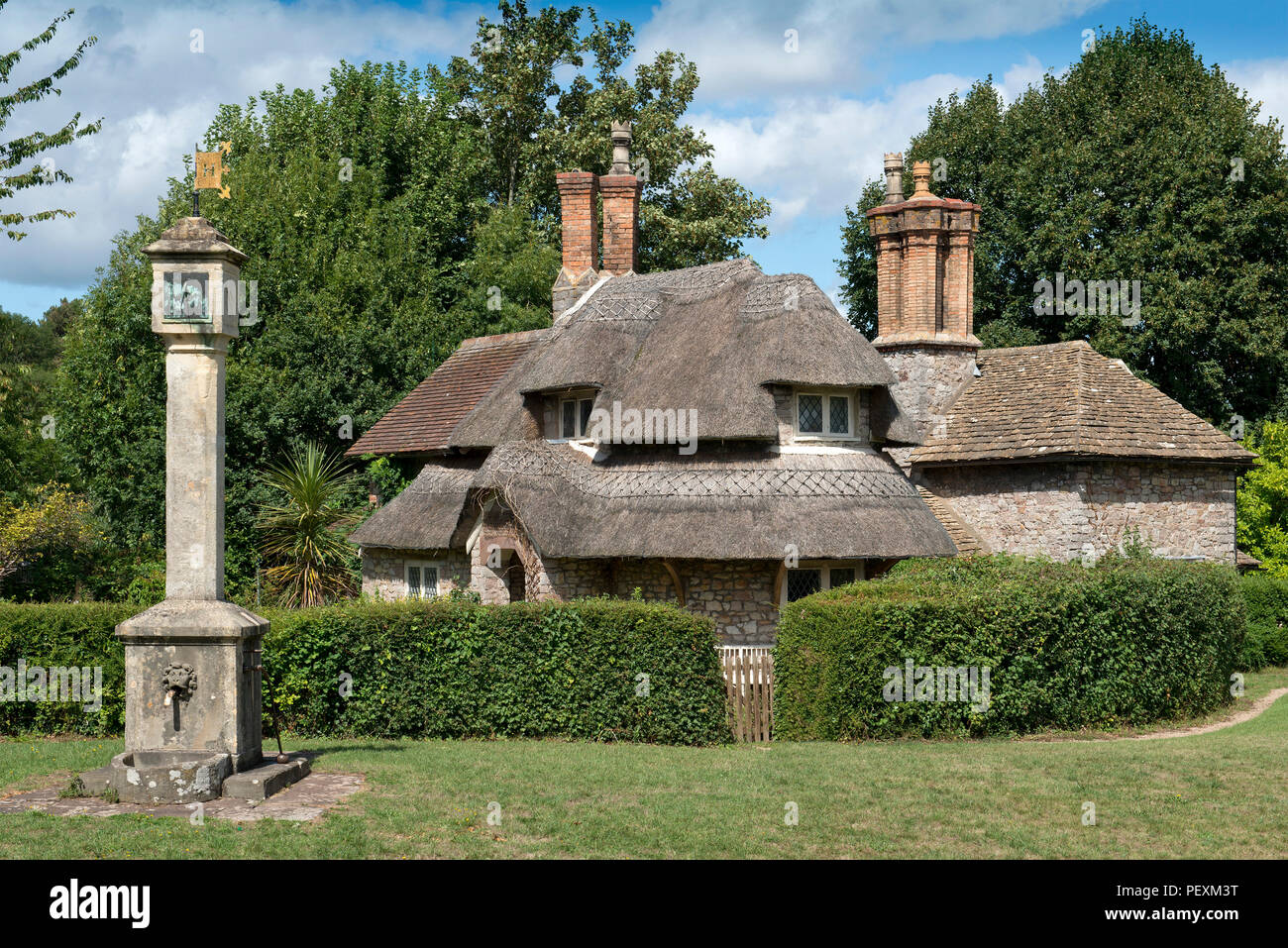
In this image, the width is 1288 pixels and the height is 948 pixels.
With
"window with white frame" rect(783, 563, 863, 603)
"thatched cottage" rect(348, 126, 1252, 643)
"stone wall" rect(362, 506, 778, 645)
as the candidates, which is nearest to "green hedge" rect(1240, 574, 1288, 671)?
"thatched cottage" rect(348, 126, 1252, 643)

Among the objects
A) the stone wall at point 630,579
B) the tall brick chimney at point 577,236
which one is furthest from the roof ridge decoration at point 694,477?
the tall brick chimney at point 577,236

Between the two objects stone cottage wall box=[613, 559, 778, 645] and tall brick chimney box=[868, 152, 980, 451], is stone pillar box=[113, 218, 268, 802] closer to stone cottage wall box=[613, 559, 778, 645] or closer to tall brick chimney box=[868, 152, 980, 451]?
stone cottage wall box=[613, 559, 778, 645]

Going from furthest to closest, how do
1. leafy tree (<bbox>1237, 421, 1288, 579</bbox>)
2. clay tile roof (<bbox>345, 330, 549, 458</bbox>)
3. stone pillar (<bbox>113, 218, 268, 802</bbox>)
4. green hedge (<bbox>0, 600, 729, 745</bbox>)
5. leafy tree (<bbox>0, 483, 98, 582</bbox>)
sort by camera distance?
leafy tree (<bbox>1237, 421, 1288, 579</bbox>) < clay tile roof (<bbox>345, 330, 549, 458</bbox>) < leafy tree (<bbox>0, 483, 98, 582</bbox>) < green hedge (<bbox>0, 600, 729, 745</bbox>) < stone pillar (<bbox>113, 218, 268, 802</bbox>)

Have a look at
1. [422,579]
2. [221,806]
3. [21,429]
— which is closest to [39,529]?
[21,429]

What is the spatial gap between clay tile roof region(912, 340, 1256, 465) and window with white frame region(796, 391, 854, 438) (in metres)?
3.19

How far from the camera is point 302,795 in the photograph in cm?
1027

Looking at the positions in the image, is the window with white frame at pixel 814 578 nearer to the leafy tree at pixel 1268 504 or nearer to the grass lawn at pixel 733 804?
the grass lawn at pixel 733 804

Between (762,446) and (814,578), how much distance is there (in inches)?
98.4

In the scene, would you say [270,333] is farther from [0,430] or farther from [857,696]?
[857,696]

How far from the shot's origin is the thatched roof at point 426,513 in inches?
926

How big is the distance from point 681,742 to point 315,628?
15.9 ft

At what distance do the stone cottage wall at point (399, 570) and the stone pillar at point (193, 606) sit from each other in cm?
1322

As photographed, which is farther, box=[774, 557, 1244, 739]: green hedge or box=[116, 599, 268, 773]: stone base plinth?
box=[774, 557, 1244, 739]: green hedge

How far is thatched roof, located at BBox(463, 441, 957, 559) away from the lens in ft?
65.3
